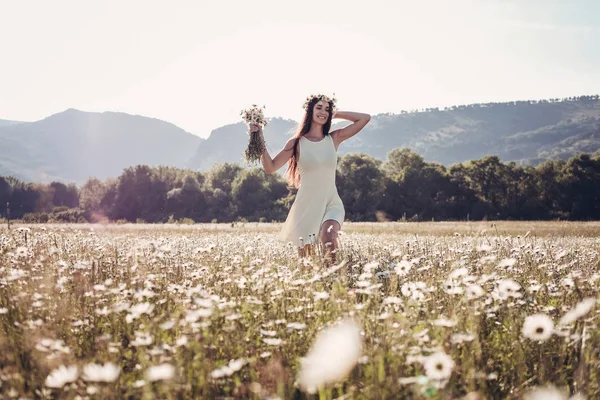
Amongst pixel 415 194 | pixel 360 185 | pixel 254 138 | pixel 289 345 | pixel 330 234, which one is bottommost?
pixel 289 345

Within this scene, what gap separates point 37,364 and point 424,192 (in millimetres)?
74015

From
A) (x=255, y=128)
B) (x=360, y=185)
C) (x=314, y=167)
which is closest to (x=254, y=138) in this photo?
(x=255, y=128)

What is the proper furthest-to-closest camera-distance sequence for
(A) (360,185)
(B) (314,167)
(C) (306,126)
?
(A) (360,185)
(C) (306,126)
(B) (314,167)

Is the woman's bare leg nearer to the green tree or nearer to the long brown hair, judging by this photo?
the long brown hair

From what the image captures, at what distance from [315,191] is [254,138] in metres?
1.46

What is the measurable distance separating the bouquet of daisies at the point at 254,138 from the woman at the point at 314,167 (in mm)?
310

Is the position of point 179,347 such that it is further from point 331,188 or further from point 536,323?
point 331,188

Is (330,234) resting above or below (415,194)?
below

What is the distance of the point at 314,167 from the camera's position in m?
9.22

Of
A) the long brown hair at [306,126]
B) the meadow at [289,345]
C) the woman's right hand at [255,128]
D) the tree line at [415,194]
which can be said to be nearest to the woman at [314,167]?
the long brown hair at [306,126]

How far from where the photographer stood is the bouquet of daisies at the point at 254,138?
863 cm

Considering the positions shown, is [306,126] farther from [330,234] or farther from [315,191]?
[330,234]

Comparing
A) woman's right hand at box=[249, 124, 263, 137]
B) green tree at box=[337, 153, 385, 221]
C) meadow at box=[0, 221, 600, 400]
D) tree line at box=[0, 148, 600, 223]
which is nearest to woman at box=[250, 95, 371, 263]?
woman's right hand at box=[249, 124, 263, 137]

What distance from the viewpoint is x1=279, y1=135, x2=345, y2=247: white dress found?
9133 mm
